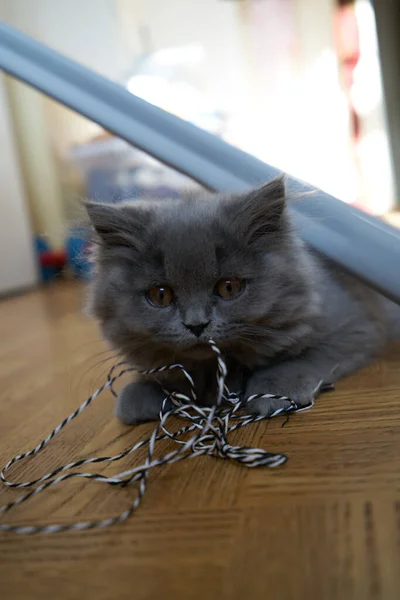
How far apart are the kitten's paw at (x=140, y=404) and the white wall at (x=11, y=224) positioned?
3.47 m

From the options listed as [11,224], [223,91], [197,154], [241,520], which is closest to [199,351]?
[241,520]

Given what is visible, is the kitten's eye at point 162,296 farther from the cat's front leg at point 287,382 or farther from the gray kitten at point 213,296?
the cat's front leg at point 287,382

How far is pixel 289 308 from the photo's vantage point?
112 cm

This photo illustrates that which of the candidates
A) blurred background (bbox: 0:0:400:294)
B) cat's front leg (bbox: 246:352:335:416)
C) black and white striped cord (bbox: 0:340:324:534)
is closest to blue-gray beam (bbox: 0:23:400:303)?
cat's front leg (bbox: 246:352:335:416)

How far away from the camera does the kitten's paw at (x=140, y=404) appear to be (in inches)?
45.1

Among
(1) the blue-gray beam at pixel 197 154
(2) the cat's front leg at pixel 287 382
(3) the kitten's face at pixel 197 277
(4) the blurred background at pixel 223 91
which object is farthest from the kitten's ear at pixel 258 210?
(4) the blurred background at pixel 223 91

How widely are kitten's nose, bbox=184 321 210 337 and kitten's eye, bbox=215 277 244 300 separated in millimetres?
64

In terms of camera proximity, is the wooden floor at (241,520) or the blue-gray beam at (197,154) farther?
the blue-gray beam at (197,154)

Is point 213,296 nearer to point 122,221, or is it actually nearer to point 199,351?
point 199,351

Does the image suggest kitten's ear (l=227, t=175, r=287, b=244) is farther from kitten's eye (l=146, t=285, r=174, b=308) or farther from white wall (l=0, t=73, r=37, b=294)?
white wall (l=0, t=73, r=37, b=294)

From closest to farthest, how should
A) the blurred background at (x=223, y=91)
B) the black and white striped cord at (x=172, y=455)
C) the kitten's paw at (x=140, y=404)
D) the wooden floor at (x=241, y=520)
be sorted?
the wooden floor at (x=241, y=520)
the black and white striped cord at (x=172, y=455)
the kitten's paw at (x=140, y=404)
the blurred background at (x=223, y=91)

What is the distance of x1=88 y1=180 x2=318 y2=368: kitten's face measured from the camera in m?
1.04

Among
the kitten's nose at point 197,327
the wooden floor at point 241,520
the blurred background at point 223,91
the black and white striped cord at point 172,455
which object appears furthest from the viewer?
the blurred background at point 223,91

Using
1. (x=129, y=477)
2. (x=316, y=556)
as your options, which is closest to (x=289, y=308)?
(x=129, y=477)
